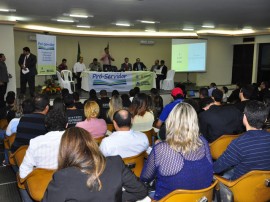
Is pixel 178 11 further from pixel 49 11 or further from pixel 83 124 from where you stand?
pixel 83 124

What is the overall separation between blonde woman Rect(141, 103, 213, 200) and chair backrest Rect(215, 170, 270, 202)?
299mm

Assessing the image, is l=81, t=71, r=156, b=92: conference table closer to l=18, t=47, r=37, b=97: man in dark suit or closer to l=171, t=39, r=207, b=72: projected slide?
l=18, t=47, r=37, b=97: man in dark suit

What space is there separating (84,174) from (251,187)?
1380 mm

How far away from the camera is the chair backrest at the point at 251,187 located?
6.95ft

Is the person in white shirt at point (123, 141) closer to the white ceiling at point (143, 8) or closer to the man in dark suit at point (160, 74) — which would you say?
the white ceiling at point (143, 8)

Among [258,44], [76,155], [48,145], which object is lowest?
[48,145]

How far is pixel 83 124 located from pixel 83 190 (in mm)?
2241

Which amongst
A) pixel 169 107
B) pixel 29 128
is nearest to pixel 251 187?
pixel 169 107

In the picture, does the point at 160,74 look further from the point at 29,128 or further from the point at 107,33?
the point at 29,128

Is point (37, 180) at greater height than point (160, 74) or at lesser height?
lesser

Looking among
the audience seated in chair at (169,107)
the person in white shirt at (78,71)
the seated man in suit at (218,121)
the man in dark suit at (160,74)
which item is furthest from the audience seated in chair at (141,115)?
the man in dark suit at (160,74)

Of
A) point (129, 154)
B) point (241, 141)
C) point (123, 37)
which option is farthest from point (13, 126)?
point (123, 37)

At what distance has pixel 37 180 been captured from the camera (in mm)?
2279

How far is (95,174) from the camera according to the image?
1.44 metres
